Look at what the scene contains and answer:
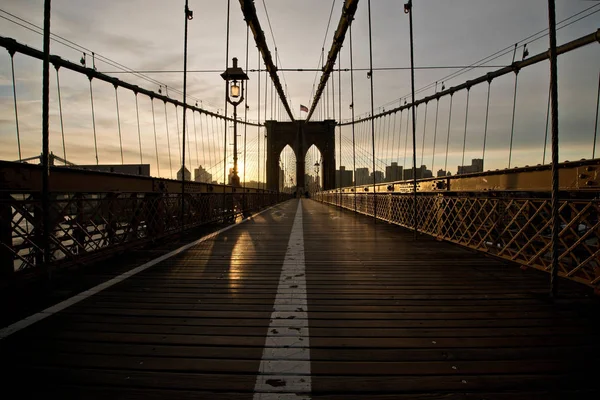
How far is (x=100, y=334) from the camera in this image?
209 centimetres

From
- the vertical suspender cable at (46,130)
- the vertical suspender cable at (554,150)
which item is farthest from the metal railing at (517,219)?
the vertical suspender cable at (46,130)

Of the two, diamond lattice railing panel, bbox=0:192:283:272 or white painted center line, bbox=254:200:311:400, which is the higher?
diamond lattice railing panel, bbox=0:192:283:272

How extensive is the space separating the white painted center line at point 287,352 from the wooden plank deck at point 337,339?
0.05 meters

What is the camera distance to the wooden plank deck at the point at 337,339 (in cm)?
154

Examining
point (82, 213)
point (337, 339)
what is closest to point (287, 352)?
point (337, 339)

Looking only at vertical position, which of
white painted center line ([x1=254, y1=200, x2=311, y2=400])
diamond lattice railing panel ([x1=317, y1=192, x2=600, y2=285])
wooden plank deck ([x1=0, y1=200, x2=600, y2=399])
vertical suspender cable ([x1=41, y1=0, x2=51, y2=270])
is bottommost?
wooden plank deck ([x1=0, y1=200, x2=600, y2=399])

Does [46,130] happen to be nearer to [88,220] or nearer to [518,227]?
[88,220]

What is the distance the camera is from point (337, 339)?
199 centimetres

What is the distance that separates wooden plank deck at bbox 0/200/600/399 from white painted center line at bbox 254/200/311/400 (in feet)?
0.16

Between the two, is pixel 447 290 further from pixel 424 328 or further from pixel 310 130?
pixel 310 130

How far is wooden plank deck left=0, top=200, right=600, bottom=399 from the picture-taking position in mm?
1543

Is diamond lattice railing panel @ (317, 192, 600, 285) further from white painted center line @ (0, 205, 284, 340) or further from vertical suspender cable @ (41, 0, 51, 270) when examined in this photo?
vertical suspender cable @ (41, 0, 51, 270)

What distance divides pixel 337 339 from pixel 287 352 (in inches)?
14.3

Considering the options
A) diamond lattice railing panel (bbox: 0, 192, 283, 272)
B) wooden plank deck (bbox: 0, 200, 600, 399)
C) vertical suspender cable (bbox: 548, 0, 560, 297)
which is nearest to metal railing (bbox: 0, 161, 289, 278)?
diamond lattice railing panel (bbox: 0, 192, 283, 272)
